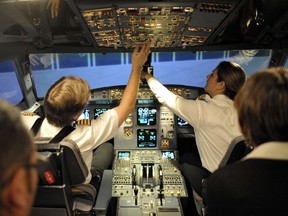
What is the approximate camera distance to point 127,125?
326cm

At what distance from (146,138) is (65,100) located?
66.4 inches

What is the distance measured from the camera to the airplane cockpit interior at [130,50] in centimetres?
177

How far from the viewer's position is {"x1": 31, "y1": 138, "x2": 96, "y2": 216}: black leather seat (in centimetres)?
158

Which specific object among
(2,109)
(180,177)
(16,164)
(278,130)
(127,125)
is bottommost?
(180,177)

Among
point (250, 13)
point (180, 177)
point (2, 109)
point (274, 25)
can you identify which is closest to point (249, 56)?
point (274, 25)

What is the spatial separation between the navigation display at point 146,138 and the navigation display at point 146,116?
0.29 ft

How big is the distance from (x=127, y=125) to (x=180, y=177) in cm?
85

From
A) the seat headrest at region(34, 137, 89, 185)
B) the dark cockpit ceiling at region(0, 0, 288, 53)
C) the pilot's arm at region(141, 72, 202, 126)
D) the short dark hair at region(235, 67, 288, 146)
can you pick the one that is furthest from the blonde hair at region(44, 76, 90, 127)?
the short dark hair at region(235, 67, 288, 146)

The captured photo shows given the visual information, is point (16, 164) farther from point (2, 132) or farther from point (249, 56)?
point (249, 56)

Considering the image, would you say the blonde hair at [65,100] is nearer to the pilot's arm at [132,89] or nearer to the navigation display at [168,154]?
the pilot's arm at [132,89]

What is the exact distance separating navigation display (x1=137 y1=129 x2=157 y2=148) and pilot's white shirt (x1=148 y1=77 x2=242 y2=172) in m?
1.06

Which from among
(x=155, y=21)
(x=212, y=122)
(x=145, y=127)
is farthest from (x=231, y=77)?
(x=145, y=127)

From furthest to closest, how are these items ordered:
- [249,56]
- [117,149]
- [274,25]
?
[249,56], [117,149], [274,25]

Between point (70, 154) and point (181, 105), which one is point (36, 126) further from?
point (181, 105)
